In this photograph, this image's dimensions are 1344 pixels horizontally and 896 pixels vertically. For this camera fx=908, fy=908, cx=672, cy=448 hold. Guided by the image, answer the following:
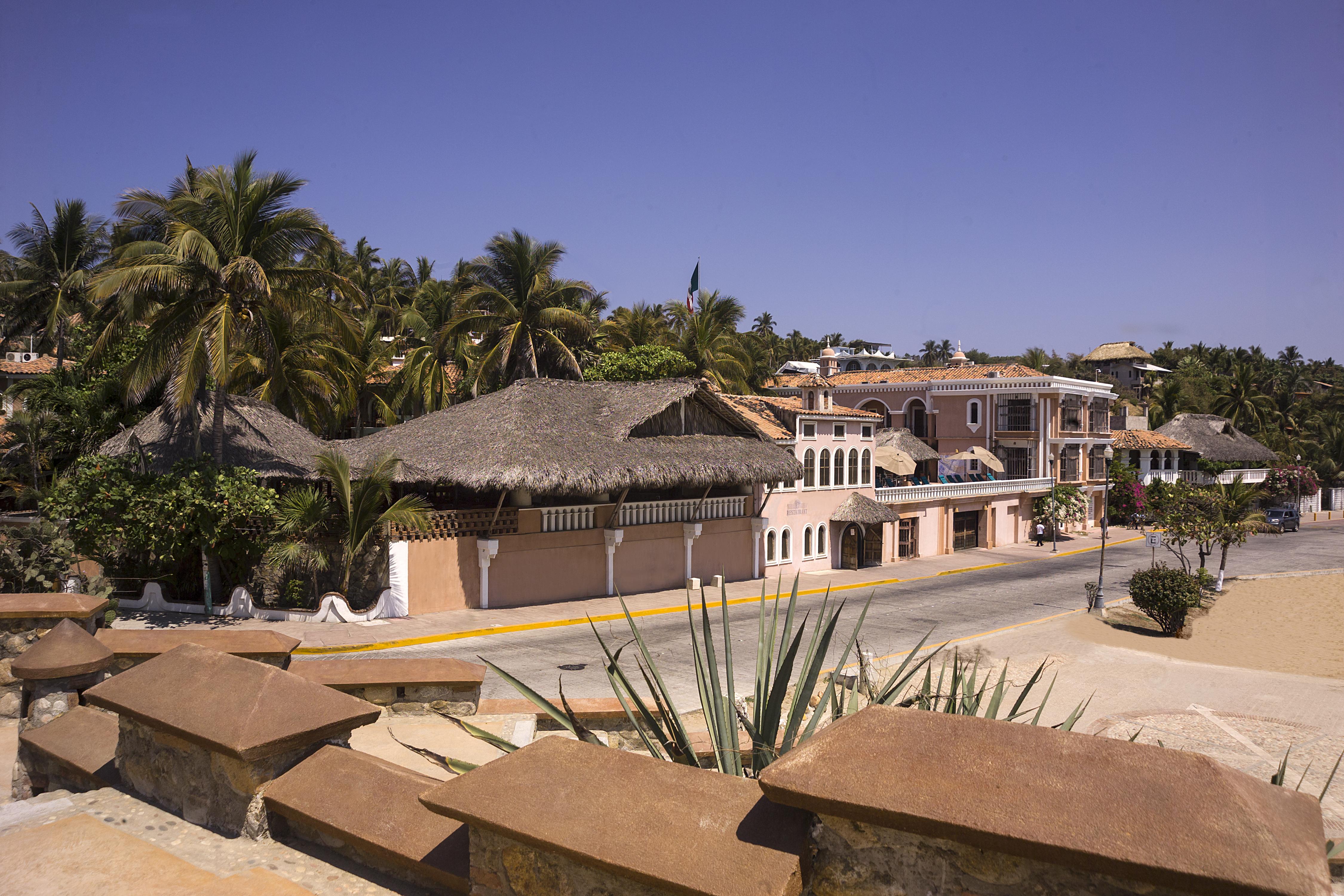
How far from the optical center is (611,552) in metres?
26.5

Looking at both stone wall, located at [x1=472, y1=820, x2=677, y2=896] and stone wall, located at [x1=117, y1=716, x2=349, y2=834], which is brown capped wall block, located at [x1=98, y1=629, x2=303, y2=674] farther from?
stone wall, located at [x1=472, y1=820, x2=677, y2=896]

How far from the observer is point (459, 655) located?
18.5m

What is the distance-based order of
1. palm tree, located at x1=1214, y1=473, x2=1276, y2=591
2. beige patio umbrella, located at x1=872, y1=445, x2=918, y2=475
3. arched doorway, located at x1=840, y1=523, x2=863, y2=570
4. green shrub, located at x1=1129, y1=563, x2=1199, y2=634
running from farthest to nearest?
beige patio umbrella, located at x1=872, y1=445, x2=918, y2=475 < arched doorway, located at x1=840, y1=523, x2=863, y2=570 < palm tree, located at x1=1214, y1=473, x2=1276, y2=591 < green shrub, located at x1=1129, y1=563, x2=1199, y2=634

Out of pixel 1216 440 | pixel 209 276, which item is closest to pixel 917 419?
pixel 1216 440

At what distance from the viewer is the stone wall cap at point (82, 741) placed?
623cm

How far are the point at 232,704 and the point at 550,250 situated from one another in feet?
100

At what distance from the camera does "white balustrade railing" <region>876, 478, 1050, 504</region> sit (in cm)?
3859

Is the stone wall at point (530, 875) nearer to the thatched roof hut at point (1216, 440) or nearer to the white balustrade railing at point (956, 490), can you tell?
the white balustrade railing at point (956, 490)

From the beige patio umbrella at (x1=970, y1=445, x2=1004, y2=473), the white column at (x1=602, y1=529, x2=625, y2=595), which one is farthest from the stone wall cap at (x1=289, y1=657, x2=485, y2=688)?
the beige patio umbrella at (x1=970, y1=445, x2=1004, y2=473)

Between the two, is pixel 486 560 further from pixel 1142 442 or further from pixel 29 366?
pixel 1142 442

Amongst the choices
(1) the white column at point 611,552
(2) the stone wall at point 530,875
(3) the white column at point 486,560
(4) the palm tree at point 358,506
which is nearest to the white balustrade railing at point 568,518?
(1) the white column at point 611,552

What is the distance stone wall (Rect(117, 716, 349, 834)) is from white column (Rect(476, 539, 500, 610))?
17541mm

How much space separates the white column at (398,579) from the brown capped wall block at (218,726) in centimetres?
1642

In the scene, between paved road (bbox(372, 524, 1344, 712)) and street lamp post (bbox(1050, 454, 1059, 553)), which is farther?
street lamp post (bbox(1050, 454, 1059, 553))
